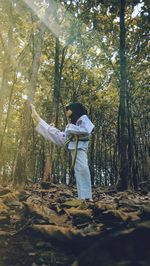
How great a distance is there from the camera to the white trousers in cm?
538

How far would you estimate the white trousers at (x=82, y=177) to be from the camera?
538 cm

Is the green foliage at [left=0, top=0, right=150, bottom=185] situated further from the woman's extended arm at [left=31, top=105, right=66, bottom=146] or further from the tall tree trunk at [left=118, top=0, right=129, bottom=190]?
the woman's extended arm at [left=31, top=105, right=66, bottom=146]

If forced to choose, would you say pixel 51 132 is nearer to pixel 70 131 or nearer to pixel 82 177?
pixel 70 131

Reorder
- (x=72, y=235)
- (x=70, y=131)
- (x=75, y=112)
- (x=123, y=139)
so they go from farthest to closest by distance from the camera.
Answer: (x=123, y=139) → (x=75, y=112) → (x=70, y=131) → (x=72, y=235)

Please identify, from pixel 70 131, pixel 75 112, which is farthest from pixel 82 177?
pixel 75 112

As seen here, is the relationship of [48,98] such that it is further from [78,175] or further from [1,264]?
[1,264]

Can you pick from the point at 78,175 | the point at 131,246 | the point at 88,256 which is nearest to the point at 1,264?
the point at 88,256

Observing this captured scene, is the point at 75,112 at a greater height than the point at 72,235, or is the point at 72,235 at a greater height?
the point at 75,112

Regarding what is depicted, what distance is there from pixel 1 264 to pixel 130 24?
14889 millimetres

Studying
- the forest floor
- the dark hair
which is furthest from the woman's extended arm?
the forest floor

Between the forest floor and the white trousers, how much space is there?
1050mm

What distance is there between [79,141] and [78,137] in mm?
108

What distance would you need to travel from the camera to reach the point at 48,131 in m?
5.41

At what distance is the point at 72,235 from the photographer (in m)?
2.73
